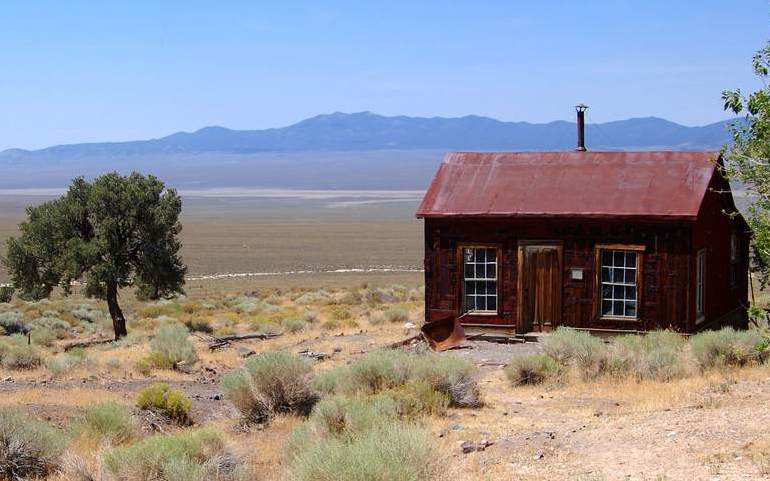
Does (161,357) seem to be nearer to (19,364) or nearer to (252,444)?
(19,364)

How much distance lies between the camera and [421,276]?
149ft

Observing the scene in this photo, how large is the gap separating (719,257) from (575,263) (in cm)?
384

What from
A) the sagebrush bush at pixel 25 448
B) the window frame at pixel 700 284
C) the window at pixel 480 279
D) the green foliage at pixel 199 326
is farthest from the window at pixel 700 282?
the green foliage at pixel 199 326

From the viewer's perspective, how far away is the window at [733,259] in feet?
68.6

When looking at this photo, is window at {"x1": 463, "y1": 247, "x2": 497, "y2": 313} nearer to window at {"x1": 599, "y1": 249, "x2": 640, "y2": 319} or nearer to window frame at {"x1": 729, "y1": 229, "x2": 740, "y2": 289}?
window at {"x1": 599, "y1": 249, "x2": 640, "y2": 319}

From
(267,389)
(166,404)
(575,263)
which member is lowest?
(166,404)

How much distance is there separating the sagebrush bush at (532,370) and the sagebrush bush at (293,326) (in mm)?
12012

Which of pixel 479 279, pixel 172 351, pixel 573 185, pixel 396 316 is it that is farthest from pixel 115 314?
pixel 573 185

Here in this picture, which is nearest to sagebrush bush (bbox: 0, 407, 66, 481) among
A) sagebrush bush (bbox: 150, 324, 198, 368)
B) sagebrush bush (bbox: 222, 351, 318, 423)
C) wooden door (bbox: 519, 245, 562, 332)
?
sagebrush bush (bbox: 222, 351, 318, 423)

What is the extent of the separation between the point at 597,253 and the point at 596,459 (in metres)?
9.76

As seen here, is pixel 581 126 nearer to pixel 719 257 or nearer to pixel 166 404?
pixel 719 257

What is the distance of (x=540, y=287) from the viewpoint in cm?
1847

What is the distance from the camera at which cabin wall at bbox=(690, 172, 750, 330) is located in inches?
717

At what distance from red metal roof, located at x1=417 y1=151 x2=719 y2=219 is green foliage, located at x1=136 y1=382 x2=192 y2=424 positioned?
798 cm
